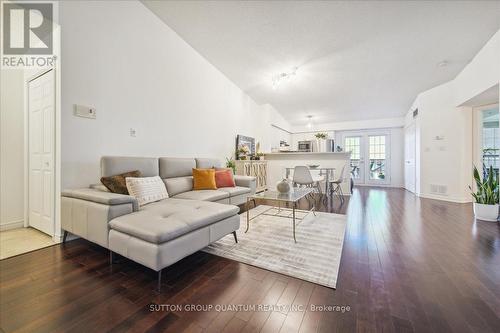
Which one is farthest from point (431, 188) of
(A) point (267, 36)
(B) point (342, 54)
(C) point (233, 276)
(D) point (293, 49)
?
(C) point (233, 276)

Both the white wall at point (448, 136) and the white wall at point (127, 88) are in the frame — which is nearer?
the white wall at point (127, 88)

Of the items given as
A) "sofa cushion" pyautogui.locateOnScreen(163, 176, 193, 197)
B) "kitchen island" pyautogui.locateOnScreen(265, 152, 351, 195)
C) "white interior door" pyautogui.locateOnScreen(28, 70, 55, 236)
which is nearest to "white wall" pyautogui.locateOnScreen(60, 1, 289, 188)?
"white interior door" pyautogui.locateOnScreen(28, 70, 55, 236)

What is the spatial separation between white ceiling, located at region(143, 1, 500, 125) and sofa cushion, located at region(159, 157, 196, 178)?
7.05 ft

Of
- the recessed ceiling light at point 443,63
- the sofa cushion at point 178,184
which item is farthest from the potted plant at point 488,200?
the sofa cushion at point 178,184

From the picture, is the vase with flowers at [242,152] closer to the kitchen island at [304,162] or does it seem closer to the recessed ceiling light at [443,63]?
the kitchen island at [304,162]

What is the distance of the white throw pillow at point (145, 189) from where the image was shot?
87.6 inches

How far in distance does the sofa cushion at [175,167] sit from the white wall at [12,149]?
5.80ft

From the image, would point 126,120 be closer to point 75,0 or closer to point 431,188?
point 75,0

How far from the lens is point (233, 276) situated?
159 cm

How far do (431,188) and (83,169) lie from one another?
695 centimetres

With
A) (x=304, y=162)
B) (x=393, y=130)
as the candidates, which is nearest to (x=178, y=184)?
(x=304, y=162)

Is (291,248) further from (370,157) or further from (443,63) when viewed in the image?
(370,157)

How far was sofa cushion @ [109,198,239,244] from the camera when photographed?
1.43 meters

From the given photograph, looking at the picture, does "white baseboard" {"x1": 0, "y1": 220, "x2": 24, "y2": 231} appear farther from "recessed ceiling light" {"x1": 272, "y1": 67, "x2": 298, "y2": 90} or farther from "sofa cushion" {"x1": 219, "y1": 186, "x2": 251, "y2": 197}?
"recessed ceiling light" {"x1": 272, "y1": 67, "x2": 298, "y2": 90}
